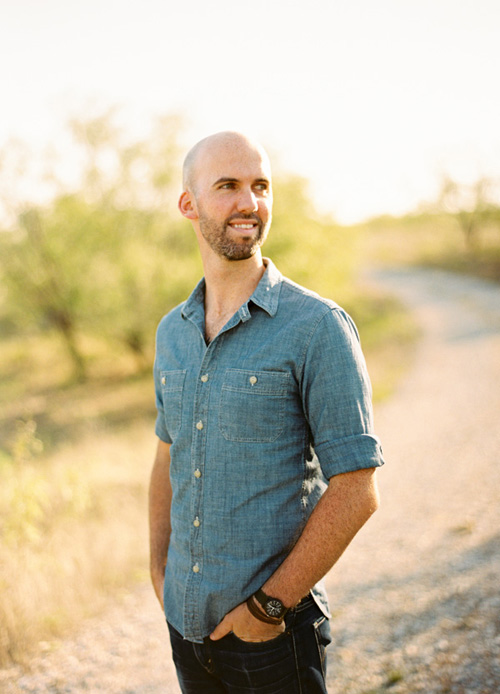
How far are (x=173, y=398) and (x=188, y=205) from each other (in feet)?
2.37

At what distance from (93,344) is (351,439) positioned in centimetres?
2275

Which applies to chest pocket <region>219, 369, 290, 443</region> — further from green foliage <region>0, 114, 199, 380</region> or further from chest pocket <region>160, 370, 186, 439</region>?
green foliage <region>0, 114, 199, 380</region>

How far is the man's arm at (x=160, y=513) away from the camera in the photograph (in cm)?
205

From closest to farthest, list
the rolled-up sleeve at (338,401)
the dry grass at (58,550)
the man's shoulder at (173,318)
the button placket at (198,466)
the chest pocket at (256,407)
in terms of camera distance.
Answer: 1. the rolled-up sleeve at (338,401)
2. the chest pocket at (256,407)
3. the button placket at (198,466)
4. the man's shoulder at (173,318)
5. the dry grass at (58,550)

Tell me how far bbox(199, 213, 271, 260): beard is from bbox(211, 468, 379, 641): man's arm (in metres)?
0.81

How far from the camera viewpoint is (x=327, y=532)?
4.90ft

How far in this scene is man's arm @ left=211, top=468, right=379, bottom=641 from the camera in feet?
4.88

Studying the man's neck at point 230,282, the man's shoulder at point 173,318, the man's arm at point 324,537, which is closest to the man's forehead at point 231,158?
the man's neck at point 230,282

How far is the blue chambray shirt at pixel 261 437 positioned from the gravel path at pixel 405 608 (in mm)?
1842

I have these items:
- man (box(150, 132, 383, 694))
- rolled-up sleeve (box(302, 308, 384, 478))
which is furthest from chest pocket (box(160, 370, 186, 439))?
rolled-up sleeve (box(302, 308, 384, 478))

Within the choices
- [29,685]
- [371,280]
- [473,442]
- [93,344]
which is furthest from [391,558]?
[371,280]

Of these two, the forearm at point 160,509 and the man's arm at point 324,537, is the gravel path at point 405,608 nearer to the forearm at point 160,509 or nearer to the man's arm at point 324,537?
the forearm at point 160,509

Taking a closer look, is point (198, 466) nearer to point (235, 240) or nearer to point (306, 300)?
point (306, 300)

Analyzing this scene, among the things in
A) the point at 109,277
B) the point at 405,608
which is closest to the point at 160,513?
the point at 405,608
